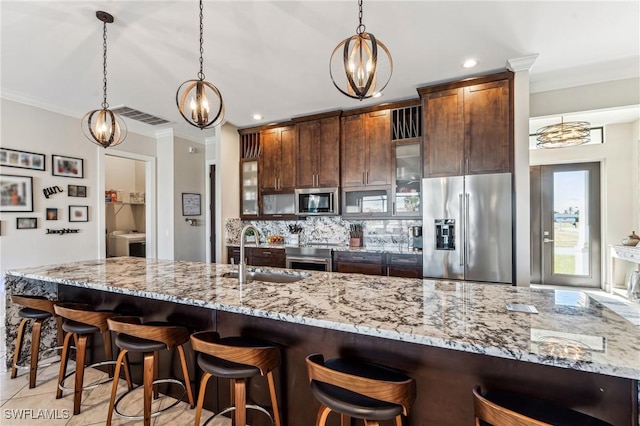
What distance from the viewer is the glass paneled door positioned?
557 centimetres

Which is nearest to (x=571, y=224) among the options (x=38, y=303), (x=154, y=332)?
(x=154, y=332)

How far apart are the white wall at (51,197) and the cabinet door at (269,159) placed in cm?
244

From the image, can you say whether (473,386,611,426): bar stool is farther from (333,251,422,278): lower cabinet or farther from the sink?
(333,251,422,278): lower cabinet

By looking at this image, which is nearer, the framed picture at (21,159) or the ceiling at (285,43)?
the ceiling at (285,43)

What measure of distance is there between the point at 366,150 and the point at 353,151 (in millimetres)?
192

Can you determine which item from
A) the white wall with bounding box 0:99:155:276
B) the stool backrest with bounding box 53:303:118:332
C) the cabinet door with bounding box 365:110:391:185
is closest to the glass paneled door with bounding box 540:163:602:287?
the cabinet door with bounding box 365:110:391:185

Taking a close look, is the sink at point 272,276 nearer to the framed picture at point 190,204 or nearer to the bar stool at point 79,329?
the bar stool at point 79,329

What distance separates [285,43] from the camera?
277cm

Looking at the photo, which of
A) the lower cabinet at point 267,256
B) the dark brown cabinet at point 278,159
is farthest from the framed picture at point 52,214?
the dark brown cabinet at point 278,159

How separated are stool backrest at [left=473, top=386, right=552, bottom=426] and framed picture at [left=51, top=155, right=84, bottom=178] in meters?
5.36

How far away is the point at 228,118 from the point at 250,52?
2.13 m

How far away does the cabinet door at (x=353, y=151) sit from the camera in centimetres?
439

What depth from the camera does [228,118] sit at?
4.90 meters

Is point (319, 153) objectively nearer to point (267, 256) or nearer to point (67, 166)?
point (267, 256)
